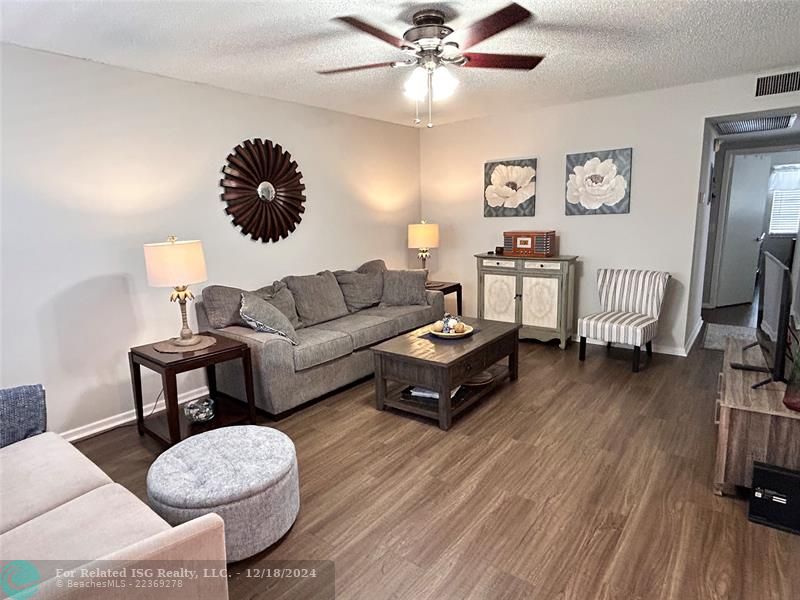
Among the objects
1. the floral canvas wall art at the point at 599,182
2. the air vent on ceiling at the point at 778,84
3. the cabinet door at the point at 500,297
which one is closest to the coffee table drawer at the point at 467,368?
the cabinet door at the point at 500,297

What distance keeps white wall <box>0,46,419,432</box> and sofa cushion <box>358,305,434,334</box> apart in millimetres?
1050

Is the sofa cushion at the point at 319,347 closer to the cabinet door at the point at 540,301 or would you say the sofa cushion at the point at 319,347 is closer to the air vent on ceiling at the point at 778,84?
the cabinet door at the point at 540,301

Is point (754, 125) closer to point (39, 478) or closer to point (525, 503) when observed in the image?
point (525, 503)

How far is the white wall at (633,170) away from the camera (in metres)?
4.11

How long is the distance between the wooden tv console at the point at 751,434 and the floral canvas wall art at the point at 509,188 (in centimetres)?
317

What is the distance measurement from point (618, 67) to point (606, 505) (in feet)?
10.1

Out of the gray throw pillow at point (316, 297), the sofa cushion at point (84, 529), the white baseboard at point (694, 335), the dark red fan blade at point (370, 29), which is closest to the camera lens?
the sofa cushion at point (84, 529)

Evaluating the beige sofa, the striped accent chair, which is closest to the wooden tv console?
the striped accent chair

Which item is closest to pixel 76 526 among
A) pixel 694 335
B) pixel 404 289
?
pixel 404 289

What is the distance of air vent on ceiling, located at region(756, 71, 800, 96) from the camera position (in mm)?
3586

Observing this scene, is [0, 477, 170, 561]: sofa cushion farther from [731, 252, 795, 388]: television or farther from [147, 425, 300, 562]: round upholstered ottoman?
[731, 252, 795, 388]: television

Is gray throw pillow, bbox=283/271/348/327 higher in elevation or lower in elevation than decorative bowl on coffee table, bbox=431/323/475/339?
higher

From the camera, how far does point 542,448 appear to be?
9.14 feet

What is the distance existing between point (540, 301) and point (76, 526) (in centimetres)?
416
